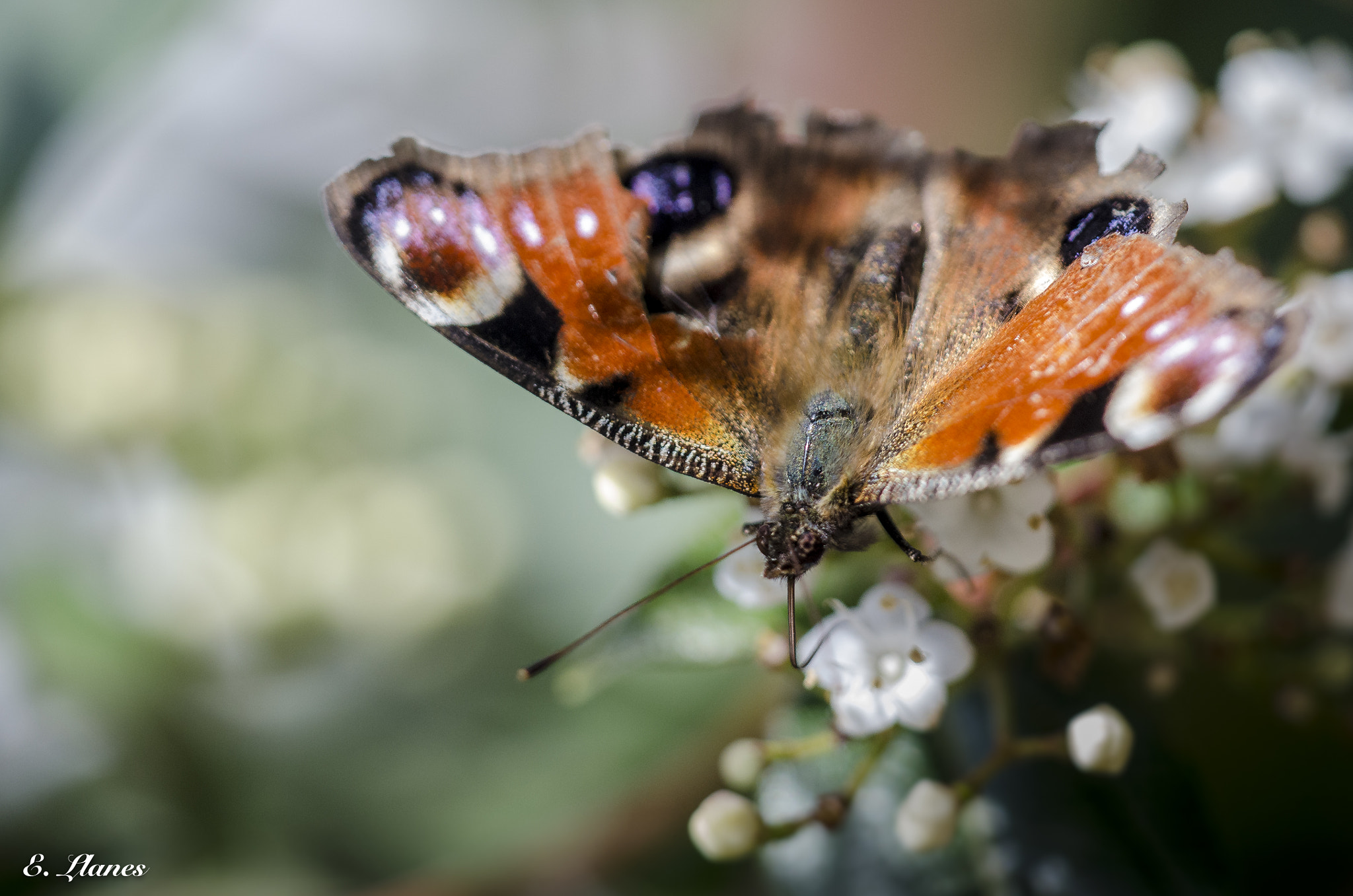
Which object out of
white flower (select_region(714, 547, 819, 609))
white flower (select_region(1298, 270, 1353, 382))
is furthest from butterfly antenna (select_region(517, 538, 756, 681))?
white flower (select_region(1298, 270, 1353, 382))

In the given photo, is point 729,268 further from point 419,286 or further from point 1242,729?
point 1242,729

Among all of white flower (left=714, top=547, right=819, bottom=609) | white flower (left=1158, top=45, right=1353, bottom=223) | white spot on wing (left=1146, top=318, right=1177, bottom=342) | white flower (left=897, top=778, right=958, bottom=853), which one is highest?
white flower (left=1158, top=45, right=1353, bottom=223)

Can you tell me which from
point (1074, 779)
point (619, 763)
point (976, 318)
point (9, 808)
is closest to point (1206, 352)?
point (976, 318)

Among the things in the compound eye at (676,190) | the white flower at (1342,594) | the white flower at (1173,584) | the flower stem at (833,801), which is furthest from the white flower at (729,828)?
the white flower at (1342,594)

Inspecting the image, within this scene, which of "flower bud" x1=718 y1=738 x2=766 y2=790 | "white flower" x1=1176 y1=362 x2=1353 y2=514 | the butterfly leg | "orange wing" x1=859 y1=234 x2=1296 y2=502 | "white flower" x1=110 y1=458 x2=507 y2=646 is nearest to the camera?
"orange wing" x1=859 y1=234 x2=1296 y2=502

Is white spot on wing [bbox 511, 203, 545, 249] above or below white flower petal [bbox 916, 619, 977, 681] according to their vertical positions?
above
